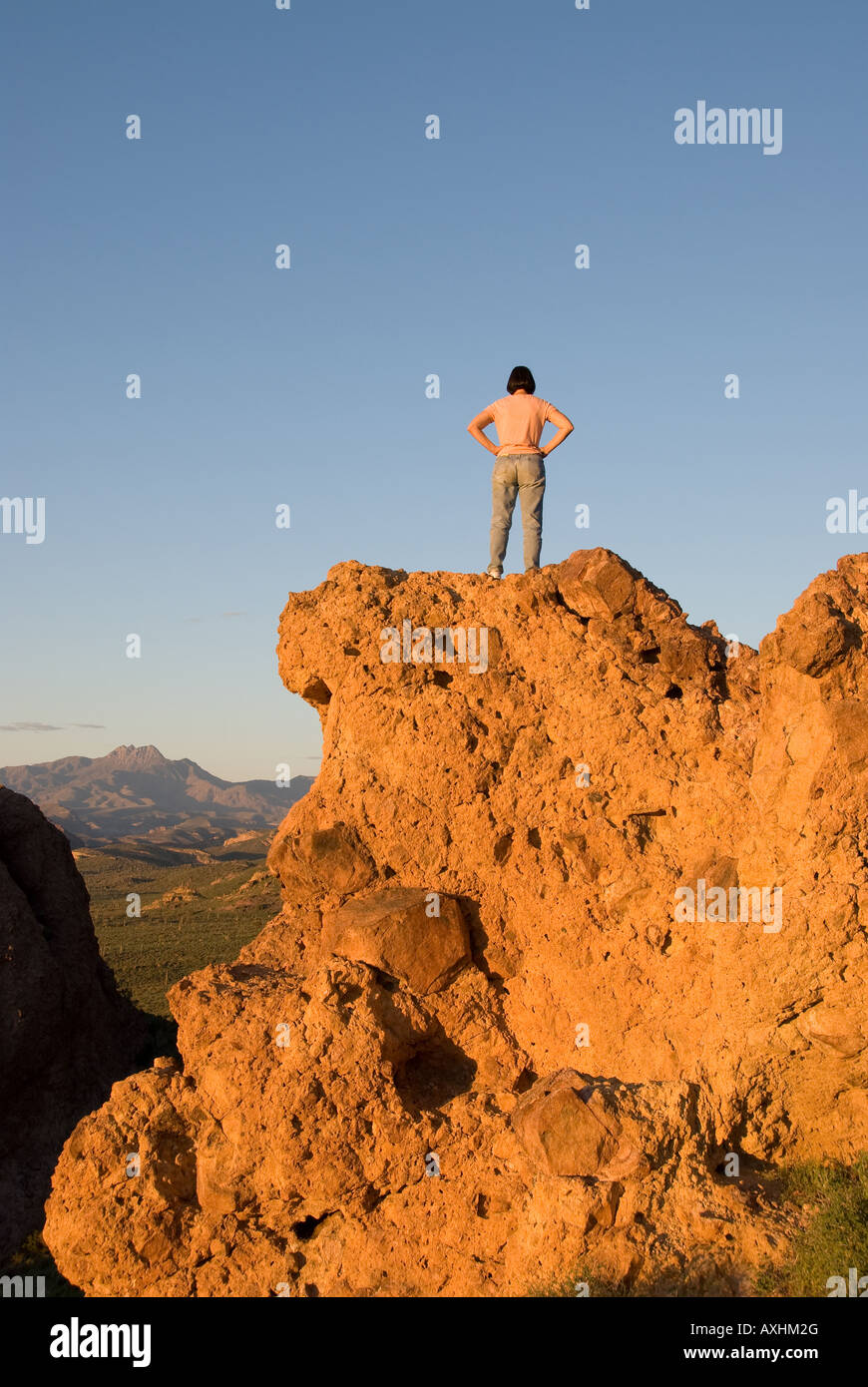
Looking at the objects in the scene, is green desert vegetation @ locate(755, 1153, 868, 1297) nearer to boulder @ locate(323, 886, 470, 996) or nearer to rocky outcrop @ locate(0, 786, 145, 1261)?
boulder @ locate(323, 886, 470, 996)

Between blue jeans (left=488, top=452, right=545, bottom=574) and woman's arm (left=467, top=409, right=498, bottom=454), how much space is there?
6.7 inches

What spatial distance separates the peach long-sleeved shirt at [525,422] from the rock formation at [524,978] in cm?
117

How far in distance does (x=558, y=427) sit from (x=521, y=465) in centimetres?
43

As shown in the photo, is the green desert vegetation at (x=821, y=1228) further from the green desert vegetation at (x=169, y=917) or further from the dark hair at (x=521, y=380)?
the green desert vegetation at (x=169, y=917)

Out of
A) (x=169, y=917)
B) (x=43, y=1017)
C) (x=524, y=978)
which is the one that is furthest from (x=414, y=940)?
(x=169, y=917)

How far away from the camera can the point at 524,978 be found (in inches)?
263

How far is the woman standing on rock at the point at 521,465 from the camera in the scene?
766 cm

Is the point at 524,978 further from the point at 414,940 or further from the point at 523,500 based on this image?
the point at 523,500

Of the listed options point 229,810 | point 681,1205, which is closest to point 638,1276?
point 681,1205

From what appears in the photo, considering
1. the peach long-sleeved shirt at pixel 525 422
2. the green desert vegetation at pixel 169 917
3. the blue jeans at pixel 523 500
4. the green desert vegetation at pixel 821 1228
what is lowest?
the green desert vegetation at pixel 169 917

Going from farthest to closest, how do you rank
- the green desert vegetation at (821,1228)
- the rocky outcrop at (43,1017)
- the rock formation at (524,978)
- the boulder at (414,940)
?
the rocky outcrop at (43,1017)
the boulder at (414,940)
the rock formation at (524,978)
the green desert vegetation at (821,1228)

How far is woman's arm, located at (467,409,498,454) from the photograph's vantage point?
790 cm

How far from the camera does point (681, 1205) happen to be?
17.3 feet

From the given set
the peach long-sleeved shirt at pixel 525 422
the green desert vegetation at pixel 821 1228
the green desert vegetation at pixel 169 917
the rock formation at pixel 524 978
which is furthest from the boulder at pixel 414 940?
the green desert vegetation at pixel 169 917
